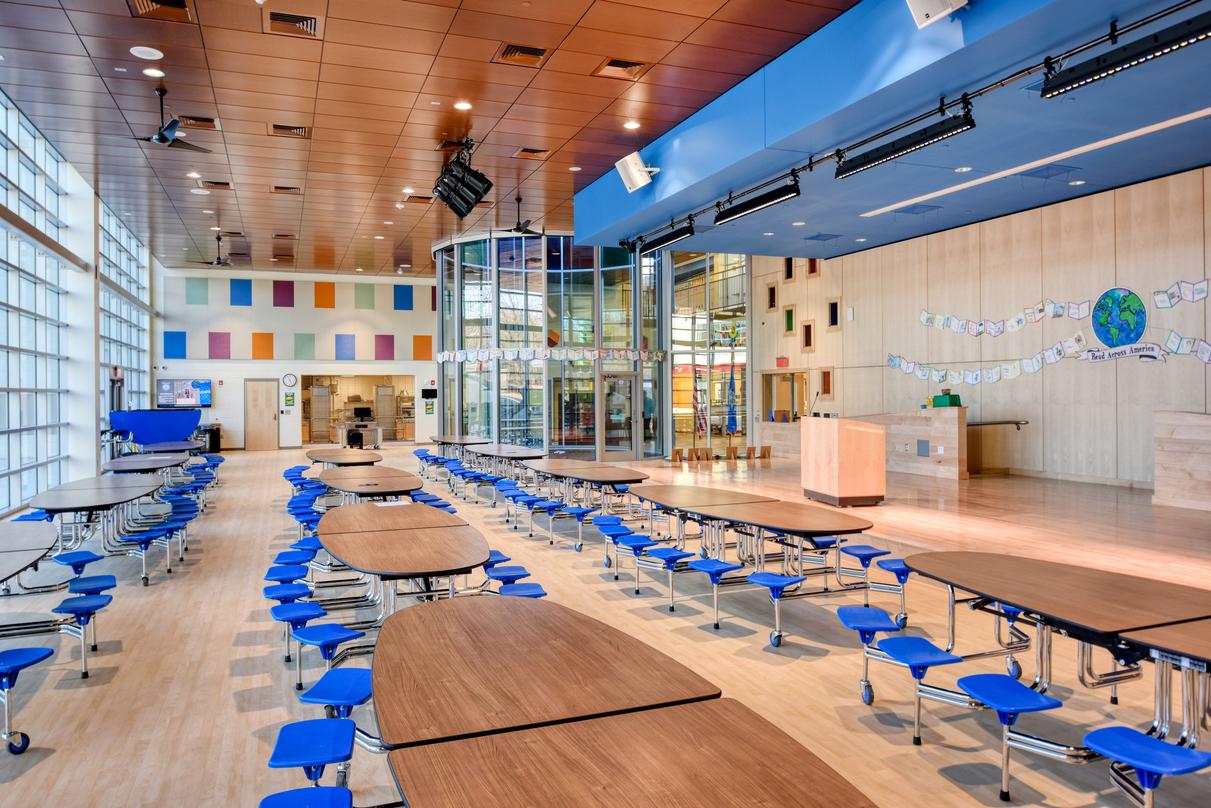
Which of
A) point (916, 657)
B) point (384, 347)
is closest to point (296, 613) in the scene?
point (916, 657)

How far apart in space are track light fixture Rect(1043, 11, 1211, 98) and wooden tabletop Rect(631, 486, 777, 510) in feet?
12.0

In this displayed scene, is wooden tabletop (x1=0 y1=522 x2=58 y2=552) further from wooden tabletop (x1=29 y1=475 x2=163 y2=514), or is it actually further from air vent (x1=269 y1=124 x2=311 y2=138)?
air vent (x1=269 y1=124 x2=311 y2=138)

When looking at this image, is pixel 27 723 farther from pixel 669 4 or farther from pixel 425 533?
pixel 669 4

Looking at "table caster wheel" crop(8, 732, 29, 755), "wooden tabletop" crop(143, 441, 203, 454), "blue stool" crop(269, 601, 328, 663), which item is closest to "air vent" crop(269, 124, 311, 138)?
"blue stool" crop(269, 601, 328, 663)

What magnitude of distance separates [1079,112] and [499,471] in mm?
10250

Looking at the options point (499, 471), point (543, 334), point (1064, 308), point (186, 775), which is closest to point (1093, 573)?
point (186, 775)

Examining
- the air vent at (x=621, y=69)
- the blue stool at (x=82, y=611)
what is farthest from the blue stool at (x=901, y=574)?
the blue stool at (x=82, y=611)

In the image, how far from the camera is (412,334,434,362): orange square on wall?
22766 millimetres

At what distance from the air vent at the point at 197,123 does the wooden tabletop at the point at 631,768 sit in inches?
334

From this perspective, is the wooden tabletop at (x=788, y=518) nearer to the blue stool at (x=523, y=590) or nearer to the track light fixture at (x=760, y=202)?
the blue stool at (x=523, y=590)

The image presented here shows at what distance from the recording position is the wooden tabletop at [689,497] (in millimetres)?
6242

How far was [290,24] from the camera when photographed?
5980 millimetres

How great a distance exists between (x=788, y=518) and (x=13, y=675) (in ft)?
14.9

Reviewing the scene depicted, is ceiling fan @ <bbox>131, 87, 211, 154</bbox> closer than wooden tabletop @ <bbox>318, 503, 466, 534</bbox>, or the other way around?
wooden tabletop @ <bbox>318, 503, 466, 534</bbox>
